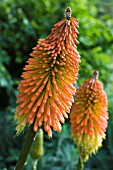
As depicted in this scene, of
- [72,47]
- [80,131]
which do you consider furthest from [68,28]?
[80,131]

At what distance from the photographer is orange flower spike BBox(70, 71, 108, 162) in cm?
350

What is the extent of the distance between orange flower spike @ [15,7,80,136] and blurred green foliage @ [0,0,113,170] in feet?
9.95

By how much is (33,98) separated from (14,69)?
5115 millimetres

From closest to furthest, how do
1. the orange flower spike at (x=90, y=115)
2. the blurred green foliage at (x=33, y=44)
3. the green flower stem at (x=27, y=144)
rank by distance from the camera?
the green flower stem at (x=27, y=144) → the orange flower spike at (x=90, y=115) → the blurred green foliage at (x=33, y=44)

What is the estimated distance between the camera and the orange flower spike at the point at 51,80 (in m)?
2.41

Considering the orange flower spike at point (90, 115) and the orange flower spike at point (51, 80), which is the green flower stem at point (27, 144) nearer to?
the orange flower spike at point (51, 80)

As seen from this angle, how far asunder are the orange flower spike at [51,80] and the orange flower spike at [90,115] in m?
0.99

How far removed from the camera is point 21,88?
255 cm

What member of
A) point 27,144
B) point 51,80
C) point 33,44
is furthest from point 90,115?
point 33,44

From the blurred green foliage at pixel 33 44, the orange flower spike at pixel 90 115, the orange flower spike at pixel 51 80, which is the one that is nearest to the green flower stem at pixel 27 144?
the orange flower spike at pixel 51 80

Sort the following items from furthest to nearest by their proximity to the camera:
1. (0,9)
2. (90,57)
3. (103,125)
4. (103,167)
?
(0,9) → (90,57) → (103,167) → (103,125)

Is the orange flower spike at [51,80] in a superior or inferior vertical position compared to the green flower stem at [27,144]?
superior

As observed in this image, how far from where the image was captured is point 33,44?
7.33m

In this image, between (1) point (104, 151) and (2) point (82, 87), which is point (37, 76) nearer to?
(2) point (82, 87)
